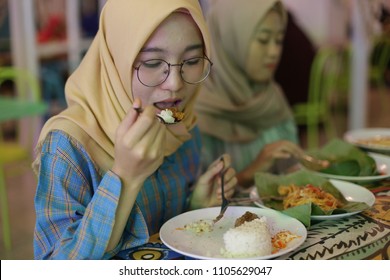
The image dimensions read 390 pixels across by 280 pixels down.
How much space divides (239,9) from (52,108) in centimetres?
262

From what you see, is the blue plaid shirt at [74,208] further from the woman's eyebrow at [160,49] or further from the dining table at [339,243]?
the woman's eyebrow at [160,49]

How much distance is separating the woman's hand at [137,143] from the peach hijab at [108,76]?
0.15 m

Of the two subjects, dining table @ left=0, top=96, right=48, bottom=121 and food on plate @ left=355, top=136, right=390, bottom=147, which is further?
dining table @ left=0, top=96, right=48, bottom=121

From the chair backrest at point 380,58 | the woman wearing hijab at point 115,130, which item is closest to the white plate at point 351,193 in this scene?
the woman wearing hijab at point 115,130

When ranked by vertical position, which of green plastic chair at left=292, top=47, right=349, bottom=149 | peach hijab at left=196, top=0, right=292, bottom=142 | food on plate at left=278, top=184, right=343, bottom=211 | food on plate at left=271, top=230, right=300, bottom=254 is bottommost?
green plastic chair at left=292, top=47, right=349, bottom=149

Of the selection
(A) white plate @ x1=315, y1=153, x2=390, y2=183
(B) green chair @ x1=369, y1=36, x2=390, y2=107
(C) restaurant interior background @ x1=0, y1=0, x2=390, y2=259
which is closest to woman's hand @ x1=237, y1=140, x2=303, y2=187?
(A) white plate @ x1=315, y1=153, x2=390, y2=183

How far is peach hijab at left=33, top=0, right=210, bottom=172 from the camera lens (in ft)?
3.47

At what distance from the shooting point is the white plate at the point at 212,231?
0.97 m

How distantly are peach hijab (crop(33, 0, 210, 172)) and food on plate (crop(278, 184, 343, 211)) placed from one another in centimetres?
39

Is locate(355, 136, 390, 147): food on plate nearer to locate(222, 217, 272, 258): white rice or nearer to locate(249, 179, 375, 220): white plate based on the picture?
locate(249, 179, 375, 220): white plate

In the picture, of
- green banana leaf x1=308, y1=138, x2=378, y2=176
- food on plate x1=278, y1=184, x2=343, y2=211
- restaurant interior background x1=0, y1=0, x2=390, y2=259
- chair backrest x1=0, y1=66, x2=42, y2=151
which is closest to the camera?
food on plate x1=278, y1=184, x2=343, y2=211

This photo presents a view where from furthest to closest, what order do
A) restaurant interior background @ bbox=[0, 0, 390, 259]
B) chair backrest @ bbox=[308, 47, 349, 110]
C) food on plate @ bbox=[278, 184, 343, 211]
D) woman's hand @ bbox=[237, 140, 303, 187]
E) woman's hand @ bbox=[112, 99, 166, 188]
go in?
1. chair backrest @ bbox=[308, 47, 349, 110]
2. restaurant interior background @ bbox=[0, 0, 390, 259]
3. woman's hand @ bbox=[237, 140, 303, 187]
4. food on plate @ bbox=[278, 184, 343, 211]
5. woman's hand @ bbox=[112, 99, 166, 188]

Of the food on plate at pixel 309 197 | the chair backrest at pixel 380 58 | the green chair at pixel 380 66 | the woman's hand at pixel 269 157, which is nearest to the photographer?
the food on plate at pixel 309 197

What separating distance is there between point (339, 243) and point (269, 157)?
66 centimetres
